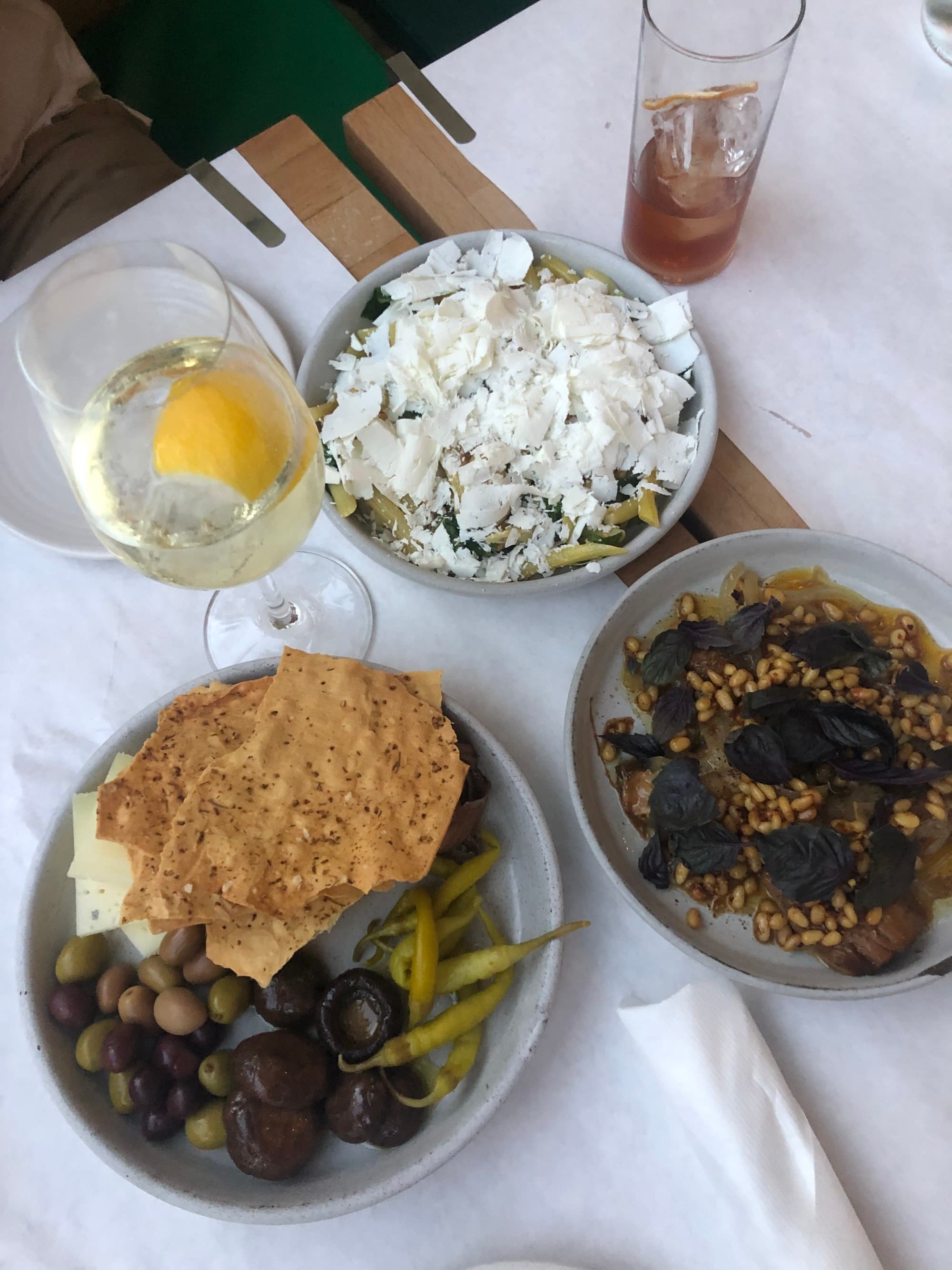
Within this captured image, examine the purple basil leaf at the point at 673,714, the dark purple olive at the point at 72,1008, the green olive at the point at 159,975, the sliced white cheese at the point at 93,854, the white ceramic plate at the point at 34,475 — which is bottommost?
the purple basil leaf at the point at 673,714

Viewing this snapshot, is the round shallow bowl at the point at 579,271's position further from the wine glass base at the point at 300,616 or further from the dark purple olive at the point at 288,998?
the dark purple olive at the point at 288,998

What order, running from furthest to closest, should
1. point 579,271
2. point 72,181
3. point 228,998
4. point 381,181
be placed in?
1. point 72,181
2. point 381,181
3. point 579,271
4. point 228,998

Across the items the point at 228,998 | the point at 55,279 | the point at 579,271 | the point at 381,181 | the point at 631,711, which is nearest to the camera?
the point at 55,279

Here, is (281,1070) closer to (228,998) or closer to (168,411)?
(228,998)

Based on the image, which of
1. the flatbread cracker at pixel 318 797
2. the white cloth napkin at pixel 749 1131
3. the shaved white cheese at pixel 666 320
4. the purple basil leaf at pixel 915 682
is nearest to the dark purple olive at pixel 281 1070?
the flatbread cracker at pixel 318 797

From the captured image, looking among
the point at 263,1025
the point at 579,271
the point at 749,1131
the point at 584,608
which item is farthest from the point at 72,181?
the point at 749,1131

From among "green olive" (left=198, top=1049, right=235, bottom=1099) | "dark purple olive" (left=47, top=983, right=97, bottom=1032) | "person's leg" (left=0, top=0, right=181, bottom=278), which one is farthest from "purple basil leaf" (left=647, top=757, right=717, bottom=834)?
"person's leg" (left=0, top=0, right=181, bottom=278)
